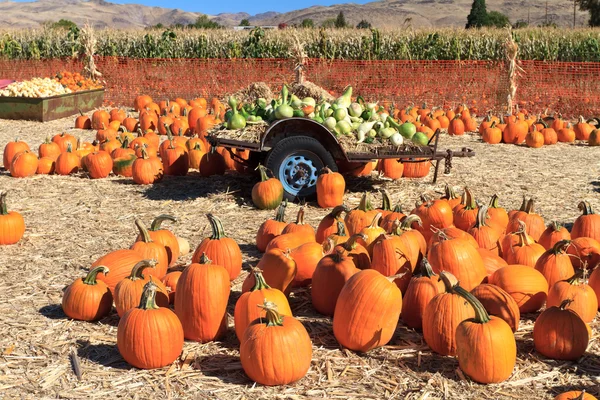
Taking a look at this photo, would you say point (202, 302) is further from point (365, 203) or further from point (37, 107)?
point (37, 107)

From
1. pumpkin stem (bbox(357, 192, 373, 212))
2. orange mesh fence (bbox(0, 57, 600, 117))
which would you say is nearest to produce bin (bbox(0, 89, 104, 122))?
orange mesh fence (bbox(0, 57, 600, 117))

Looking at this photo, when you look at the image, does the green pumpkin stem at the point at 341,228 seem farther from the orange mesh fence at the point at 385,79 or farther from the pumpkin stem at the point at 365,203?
the orange mesh fence at the point at 385,79

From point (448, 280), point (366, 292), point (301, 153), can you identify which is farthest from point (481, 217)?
point (301, 153)

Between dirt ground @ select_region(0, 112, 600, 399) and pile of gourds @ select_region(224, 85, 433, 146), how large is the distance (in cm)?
71

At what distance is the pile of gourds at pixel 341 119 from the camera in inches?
297

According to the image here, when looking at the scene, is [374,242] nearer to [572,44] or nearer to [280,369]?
[280,369]

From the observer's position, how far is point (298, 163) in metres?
7.36

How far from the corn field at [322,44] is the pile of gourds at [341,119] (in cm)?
1097

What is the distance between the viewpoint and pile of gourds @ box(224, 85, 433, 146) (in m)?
7.54

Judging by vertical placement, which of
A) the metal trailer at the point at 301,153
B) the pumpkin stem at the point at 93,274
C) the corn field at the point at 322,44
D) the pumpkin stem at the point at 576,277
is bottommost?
the pumpkin stem at the point at 93,274

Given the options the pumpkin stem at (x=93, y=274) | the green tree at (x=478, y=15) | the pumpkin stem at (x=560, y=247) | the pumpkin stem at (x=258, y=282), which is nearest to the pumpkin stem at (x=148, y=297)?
the pumpkin stem at (x=258, y=282)

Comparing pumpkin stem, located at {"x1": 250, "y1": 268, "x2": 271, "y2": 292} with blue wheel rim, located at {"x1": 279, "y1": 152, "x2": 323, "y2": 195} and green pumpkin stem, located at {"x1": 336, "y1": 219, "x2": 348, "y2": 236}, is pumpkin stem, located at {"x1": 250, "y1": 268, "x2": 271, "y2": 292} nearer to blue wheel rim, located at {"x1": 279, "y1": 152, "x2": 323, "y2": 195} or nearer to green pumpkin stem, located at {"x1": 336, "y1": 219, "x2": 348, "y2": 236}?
green pumpkin stem, located at {"x1": 336, "y1": 219, "x2": 348, "y2": 236}

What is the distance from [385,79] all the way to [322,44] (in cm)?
342

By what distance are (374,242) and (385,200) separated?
2.85ft
